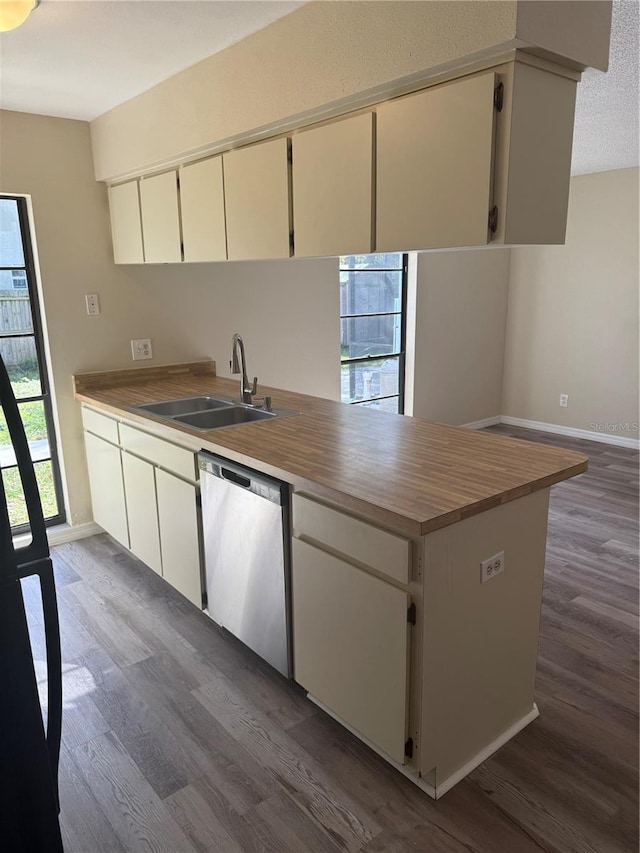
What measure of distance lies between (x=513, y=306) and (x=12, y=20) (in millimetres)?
5264

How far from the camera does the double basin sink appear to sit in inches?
113

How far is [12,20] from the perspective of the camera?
1.84m

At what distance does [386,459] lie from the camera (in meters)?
2.07

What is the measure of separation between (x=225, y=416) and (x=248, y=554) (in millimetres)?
940

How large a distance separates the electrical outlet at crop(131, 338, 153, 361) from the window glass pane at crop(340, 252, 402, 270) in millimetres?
1730

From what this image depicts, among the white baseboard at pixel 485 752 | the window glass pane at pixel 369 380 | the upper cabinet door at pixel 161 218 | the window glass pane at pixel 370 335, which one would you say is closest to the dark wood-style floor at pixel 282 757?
the white baseboard at pixel 485 752

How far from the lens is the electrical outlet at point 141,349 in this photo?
12.0 ft

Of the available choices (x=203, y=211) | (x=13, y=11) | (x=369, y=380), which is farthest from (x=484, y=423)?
(x=13, y=11)

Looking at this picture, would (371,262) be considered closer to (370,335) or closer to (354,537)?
(370,335)

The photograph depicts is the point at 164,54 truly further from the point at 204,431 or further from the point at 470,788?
the point at 470,788

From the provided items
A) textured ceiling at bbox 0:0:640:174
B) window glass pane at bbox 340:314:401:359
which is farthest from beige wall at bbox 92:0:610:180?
window glass pane at bbox 340:314:401:359

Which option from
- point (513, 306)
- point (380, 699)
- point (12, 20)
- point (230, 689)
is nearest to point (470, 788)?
point (380, 699)

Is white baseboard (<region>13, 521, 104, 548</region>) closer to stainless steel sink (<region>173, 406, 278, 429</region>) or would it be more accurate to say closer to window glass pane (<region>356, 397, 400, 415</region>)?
stainless steel sink (<region>173, 406, 278, 429</region>)

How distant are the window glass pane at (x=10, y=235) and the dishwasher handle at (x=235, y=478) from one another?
6.48 feet
